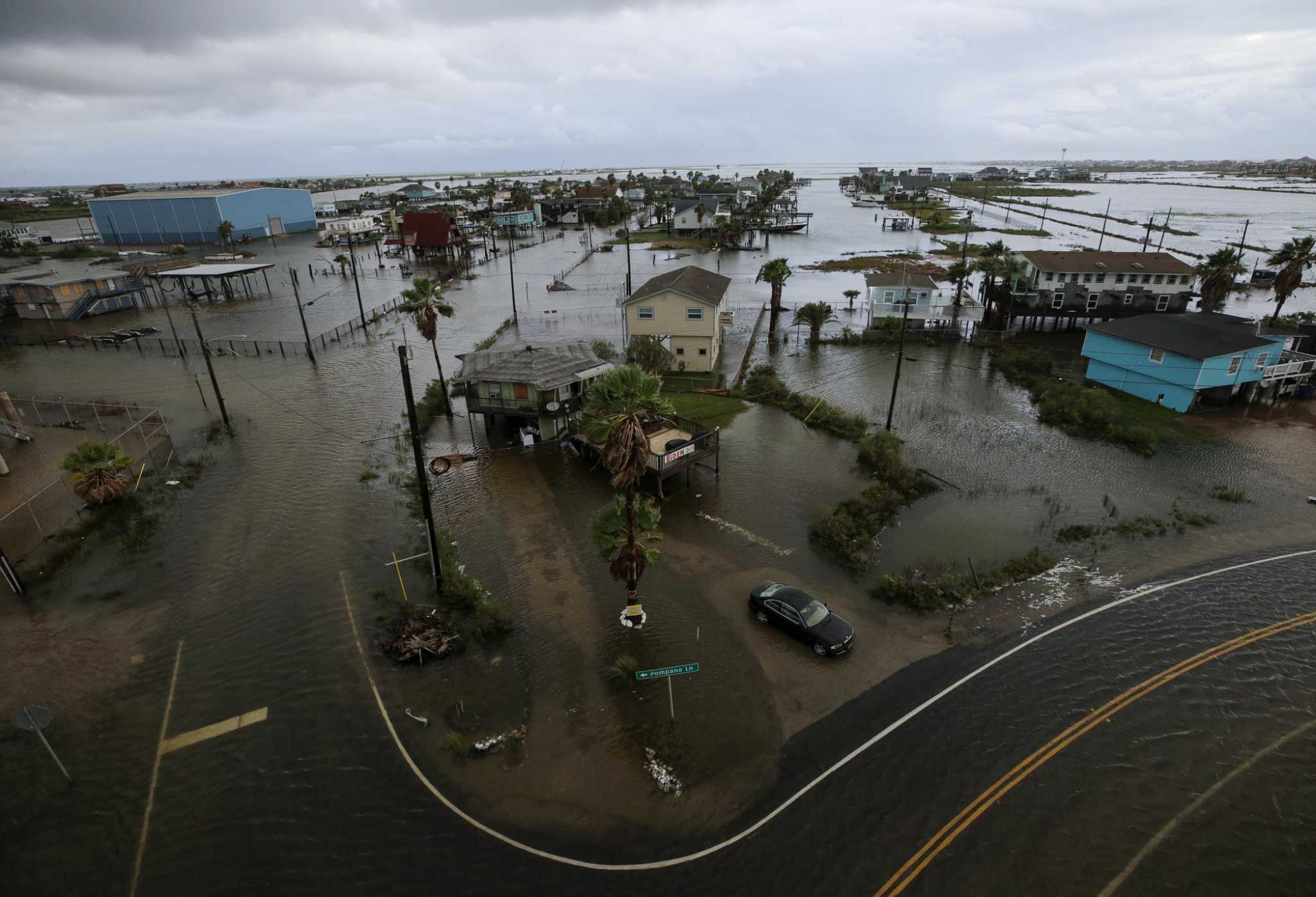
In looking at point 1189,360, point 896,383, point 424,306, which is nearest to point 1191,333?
point 1189,360

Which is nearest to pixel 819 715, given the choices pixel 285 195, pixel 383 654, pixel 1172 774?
pixel 1172 774

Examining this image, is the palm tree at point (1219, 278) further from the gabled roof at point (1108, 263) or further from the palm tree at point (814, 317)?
the palm tree at point (814, 317)

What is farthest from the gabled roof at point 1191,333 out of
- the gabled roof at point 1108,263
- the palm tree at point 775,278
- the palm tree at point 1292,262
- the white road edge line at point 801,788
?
the palm tree at point 775,278

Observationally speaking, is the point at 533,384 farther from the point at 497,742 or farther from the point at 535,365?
the point at 497,742

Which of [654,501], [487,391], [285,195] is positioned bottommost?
[654,501]

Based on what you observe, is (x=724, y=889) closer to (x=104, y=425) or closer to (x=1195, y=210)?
(x=104, y=425)

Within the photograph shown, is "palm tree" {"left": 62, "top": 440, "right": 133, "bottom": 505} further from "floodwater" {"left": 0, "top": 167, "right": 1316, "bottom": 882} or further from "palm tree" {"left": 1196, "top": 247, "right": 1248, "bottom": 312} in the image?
"palm tree" {"left": 1196, "top": 247, "right": 1248, "bottom": 312}
